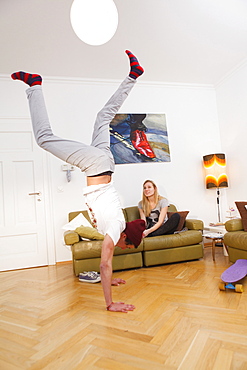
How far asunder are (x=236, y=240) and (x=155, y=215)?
123 cm

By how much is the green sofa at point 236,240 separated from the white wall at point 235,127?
4.53 feet

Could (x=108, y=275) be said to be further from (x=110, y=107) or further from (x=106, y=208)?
(x=110, y=107)

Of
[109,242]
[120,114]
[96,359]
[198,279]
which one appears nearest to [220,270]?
[198,279]

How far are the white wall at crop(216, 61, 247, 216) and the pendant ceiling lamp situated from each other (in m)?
3.26

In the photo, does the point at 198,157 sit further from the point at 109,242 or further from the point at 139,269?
the point at 109,242

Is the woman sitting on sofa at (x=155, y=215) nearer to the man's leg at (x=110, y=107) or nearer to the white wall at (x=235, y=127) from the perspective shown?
the white wall at (x=235, y=127)

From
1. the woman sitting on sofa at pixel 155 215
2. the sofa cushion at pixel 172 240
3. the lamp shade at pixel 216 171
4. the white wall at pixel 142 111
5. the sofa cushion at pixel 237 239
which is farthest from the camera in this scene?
the lamp shade at pixel 216 171

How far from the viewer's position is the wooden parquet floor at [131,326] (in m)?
1.57

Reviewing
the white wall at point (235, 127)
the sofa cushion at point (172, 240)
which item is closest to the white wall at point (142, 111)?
the white wall at point (235, 127)

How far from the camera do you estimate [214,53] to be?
14.4ft

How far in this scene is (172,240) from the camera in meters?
3.84

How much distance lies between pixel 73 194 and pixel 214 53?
3.13 metres

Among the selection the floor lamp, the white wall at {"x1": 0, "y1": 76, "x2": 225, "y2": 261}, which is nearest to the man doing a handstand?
the white wall at {"x1": 0, "y1": 76, "x2": 225, "y2": 261}

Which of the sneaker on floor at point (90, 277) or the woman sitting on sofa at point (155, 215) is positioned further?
the woman sitting on sofa at point (155, 215)
